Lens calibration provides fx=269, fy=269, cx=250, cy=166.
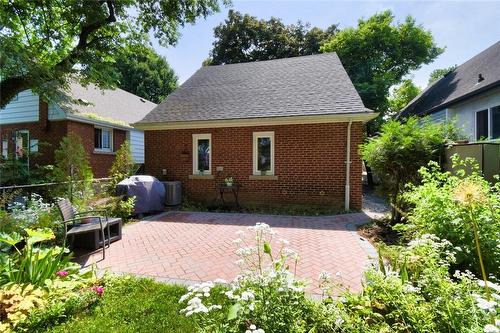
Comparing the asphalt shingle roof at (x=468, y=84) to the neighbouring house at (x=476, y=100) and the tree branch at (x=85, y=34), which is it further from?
the tree branch at (x=85, y=34)

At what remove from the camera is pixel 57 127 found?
1185cm

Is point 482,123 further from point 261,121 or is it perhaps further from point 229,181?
point 229,181

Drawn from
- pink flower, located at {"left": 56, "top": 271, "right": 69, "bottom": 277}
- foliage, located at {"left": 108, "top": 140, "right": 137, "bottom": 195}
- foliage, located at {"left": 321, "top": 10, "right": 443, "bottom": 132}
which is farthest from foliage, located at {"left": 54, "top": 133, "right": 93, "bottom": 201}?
foliage, located at {"left": 321, "top": 10, "right": 443, "bottom": 132}

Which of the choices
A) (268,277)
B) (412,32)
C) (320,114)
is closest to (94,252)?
(268,277)

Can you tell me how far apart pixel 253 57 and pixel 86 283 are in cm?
2752

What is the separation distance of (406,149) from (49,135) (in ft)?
45.3

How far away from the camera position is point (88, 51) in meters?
10.2

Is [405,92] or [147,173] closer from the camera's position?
[147,173]

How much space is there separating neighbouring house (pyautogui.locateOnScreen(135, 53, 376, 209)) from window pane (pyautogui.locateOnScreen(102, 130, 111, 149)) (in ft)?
12.7

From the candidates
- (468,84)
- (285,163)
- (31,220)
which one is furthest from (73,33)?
(468,84)

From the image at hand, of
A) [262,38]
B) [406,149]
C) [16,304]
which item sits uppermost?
[262,38]

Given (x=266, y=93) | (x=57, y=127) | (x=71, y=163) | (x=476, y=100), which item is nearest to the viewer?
(x=71, y=163)

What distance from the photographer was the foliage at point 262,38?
26984mm

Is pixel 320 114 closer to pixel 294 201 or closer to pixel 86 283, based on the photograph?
pixel 294 201
